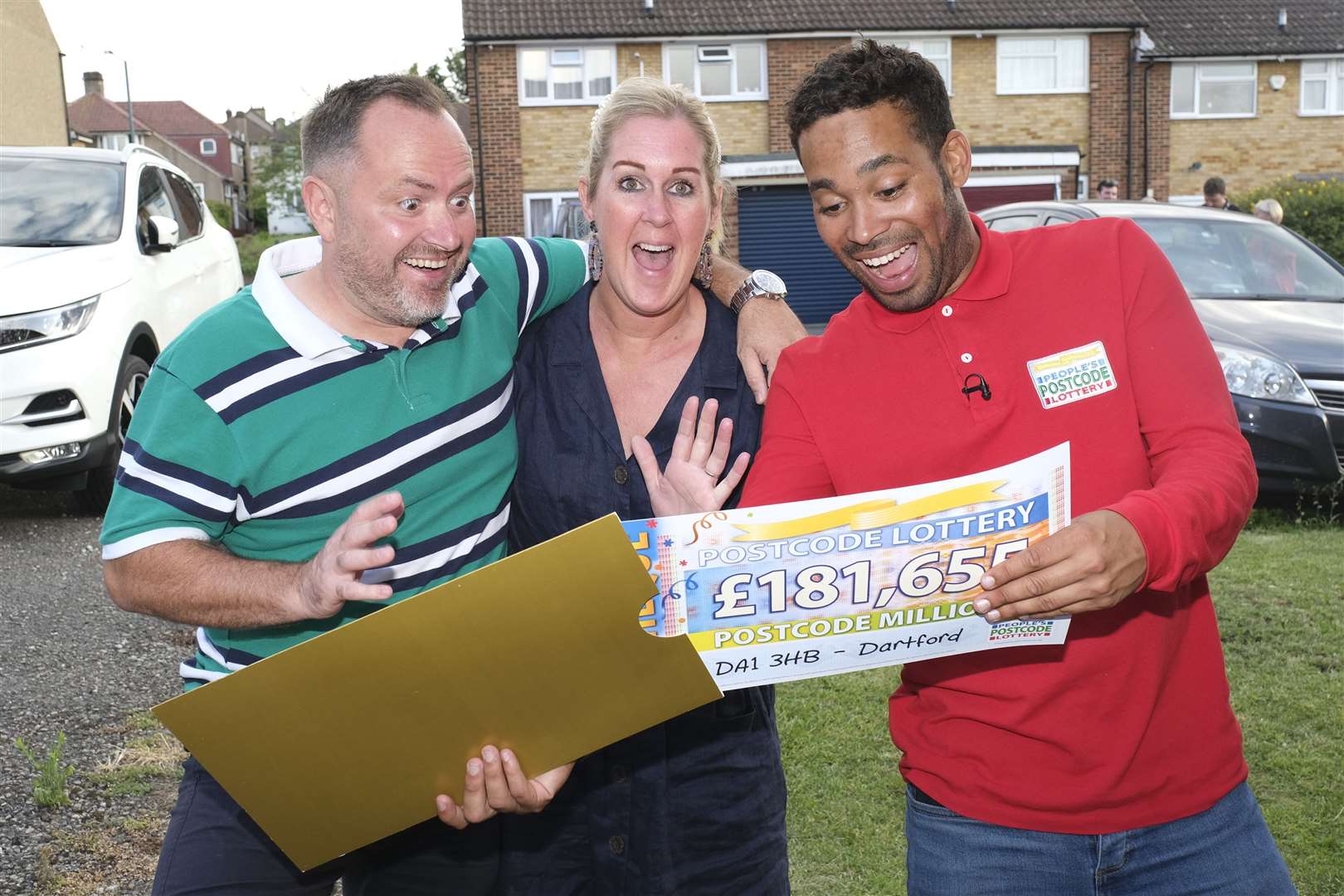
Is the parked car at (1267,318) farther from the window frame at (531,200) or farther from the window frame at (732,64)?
the window frame at (732,64)

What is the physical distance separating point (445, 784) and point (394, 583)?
0.48m

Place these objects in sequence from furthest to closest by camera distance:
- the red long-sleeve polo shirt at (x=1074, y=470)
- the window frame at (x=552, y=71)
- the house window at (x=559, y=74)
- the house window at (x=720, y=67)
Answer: the house window at (x=720, y=67)
the house window at (x=559, y=74)
the window frame at (x=552, y=71)
the red long-sleeve polo shirt at (x=1074, y=470)

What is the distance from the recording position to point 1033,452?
222 cm

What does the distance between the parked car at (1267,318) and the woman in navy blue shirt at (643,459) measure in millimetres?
4403

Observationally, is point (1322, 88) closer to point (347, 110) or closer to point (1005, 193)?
point (1005, 193)

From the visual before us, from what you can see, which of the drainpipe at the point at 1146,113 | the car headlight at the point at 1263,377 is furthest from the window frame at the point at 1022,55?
the car headlight at the point at 1263,377

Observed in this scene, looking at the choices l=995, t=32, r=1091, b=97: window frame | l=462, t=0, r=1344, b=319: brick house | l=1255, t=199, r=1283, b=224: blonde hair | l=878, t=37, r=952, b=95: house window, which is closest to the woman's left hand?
l=1255, t=199, r=1283, b=224: blonde hair

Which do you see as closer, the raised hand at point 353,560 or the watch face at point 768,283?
the raised hand at point 353,560

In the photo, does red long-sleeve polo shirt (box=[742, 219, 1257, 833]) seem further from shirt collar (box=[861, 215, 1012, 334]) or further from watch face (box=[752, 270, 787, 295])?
watch face (box=[752, 270, 787, 295])

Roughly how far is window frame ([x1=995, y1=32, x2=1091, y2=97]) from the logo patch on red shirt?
28.8 meters

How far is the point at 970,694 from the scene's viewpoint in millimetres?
2271

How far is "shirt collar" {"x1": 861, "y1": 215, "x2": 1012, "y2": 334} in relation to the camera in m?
2.36

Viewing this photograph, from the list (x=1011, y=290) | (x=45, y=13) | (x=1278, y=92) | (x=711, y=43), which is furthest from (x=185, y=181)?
(x=1278, y=92)

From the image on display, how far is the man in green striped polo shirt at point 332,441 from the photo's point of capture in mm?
2311
